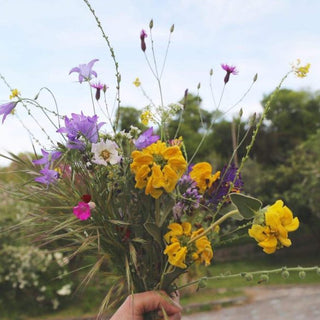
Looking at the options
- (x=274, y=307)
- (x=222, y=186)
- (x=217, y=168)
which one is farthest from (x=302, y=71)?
(x=274, y=307)

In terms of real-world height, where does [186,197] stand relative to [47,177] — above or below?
below

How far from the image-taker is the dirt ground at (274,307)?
718 centimetres

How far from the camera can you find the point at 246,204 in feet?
4.42

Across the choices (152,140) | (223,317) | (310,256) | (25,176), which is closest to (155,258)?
(152,140)

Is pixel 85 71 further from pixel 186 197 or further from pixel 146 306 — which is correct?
pixel 146 306

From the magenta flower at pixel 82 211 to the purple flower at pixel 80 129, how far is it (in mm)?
184

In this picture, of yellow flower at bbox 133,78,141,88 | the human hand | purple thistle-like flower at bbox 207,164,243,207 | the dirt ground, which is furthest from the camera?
the dirt ground

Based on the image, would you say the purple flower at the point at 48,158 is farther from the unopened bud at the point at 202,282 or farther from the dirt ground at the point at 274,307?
the dirt ground at the point at 274,307

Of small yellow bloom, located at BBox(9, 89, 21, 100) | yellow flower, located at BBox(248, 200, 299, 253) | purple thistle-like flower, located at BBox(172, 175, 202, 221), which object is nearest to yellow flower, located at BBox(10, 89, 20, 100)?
small yellow bloom, located at BBox(9, 89, 21, 100)

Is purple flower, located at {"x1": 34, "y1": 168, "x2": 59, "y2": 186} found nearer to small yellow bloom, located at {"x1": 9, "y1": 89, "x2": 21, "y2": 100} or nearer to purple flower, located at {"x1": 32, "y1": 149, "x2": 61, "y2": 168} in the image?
purple flower, located at {"x1": 32, "y1": 149, "x2": 61, "y2": 168}

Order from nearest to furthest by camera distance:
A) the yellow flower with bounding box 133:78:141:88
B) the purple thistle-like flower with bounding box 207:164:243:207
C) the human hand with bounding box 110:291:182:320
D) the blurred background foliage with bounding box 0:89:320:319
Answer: the human hand with bounding box 110:291:182:320 < the purple thistle-like flower with bounding box 207:164:243:207 < the yellow flower with bounding box 133:78:141:88 < the blurred background foliage with bounding box 0:89:320:319

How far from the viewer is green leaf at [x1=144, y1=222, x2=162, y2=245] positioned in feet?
4.62

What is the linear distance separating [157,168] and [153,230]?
185 mm

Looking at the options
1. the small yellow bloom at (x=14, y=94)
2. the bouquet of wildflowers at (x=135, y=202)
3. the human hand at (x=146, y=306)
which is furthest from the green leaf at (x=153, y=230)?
the small yellow bloom at (x=14, y=94)
